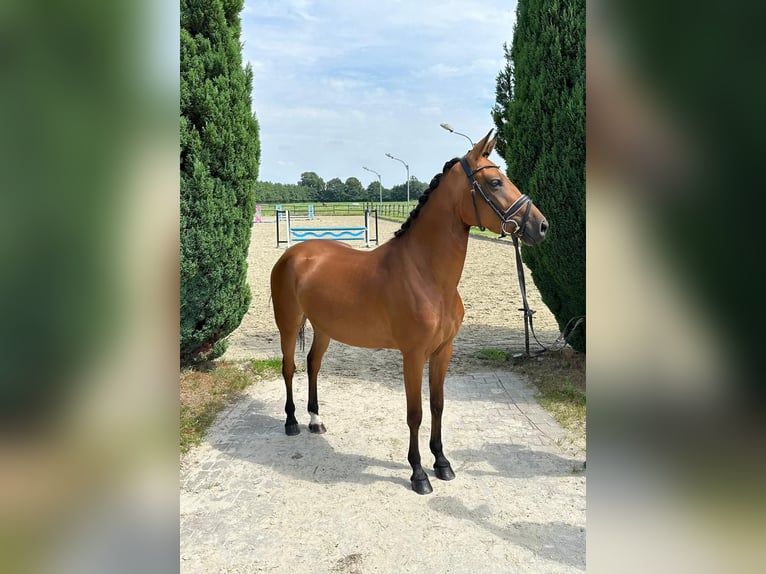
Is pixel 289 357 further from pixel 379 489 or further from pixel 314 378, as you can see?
pixel 379 489

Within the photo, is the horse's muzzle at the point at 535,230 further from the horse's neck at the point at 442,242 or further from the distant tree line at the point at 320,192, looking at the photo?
the distant tree line at the point at 320,192

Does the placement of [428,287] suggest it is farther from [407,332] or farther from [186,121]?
[186,121]

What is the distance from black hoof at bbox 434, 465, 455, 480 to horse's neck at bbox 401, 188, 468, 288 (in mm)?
1320

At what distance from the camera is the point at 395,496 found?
3252 millimetres

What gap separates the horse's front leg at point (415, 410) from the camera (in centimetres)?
331

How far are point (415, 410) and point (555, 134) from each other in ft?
11.6

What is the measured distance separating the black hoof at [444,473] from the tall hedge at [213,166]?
125 inches

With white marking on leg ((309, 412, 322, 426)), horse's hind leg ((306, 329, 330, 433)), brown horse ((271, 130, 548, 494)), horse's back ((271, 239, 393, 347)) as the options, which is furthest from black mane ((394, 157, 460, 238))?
white marking on leg ((309, 412, 322, 426))

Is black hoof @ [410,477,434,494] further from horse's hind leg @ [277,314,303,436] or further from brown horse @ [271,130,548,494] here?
horse's hind leg @ [277,314,303,436]

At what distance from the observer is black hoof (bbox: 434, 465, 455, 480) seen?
3.47 metres

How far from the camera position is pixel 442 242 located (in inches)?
130

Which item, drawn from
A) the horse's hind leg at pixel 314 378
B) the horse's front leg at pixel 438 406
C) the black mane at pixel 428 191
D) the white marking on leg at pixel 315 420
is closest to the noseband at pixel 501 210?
the black mane at pixel 428 191
